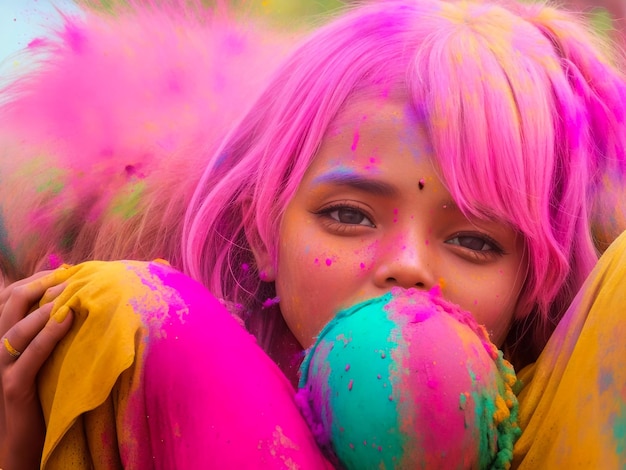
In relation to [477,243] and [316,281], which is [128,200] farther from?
[477,243]

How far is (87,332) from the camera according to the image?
935 millimetres

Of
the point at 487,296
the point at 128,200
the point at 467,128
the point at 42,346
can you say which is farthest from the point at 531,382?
the point at 128,200

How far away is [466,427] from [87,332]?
46cm

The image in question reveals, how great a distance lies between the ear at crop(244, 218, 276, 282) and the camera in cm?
123

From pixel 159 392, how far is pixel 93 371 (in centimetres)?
8

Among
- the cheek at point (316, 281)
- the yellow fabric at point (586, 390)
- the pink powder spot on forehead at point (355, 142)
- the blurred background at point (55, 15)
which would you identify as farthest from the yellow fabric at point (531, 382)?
the blurred background at point (55, 15)

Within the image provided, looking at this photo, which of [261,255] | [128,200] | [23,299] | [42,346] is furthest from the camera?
[128,200]

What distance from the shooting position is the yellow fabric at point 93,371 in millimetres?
888

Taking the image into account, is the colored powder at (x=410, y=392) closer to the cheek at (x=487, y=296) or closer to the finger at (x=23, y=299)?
the cheek at (x=487, y=296)

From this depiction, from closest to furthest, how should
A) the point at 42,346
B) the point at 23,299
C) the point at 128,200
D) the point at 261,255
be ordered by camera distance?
the point at 42,346 → the point at 23,299 → the point at 261,255 → the point at 128,200

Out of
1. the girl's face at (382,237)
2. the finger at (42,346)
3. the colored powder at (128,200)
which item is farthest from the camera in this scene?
the colored powder at (128,200)

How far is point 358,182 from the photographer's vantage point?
1109mm

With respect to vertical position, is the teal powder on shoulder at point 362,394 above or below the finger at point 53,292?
below

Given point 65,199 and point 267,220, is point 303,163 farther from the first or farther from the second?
point 65,199
